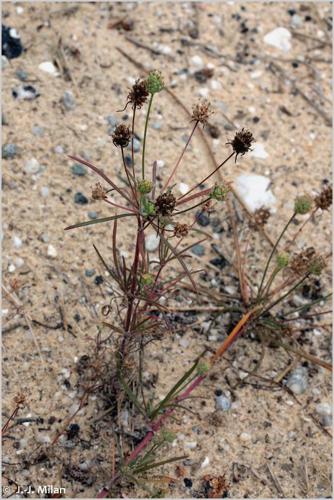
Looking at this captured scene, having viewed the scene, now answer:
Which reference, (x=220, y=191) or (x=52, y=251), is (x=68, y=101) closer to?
(x=52, y=251)

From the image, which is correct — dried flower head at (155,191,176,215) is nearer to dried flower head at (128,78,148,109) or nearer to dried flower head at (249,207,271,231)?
dried flower head at (128,78,148,109)

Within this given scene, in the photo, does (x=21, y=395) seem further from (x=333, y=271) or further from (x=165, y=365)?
(x=333, y=271)

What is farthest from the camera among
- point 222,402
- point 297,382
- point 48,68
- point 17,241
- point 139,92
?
point 48,68

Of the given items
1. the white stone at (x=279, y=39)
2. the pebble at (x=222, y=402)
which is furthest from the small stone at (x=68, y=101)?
the pebble at (x=222, y=402)

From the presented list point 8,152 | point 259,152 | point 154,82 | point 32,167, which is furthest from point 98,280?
point 259,152

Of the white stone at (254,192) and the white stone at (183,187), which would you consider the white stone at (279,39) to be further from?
the white stone at (183,187)
